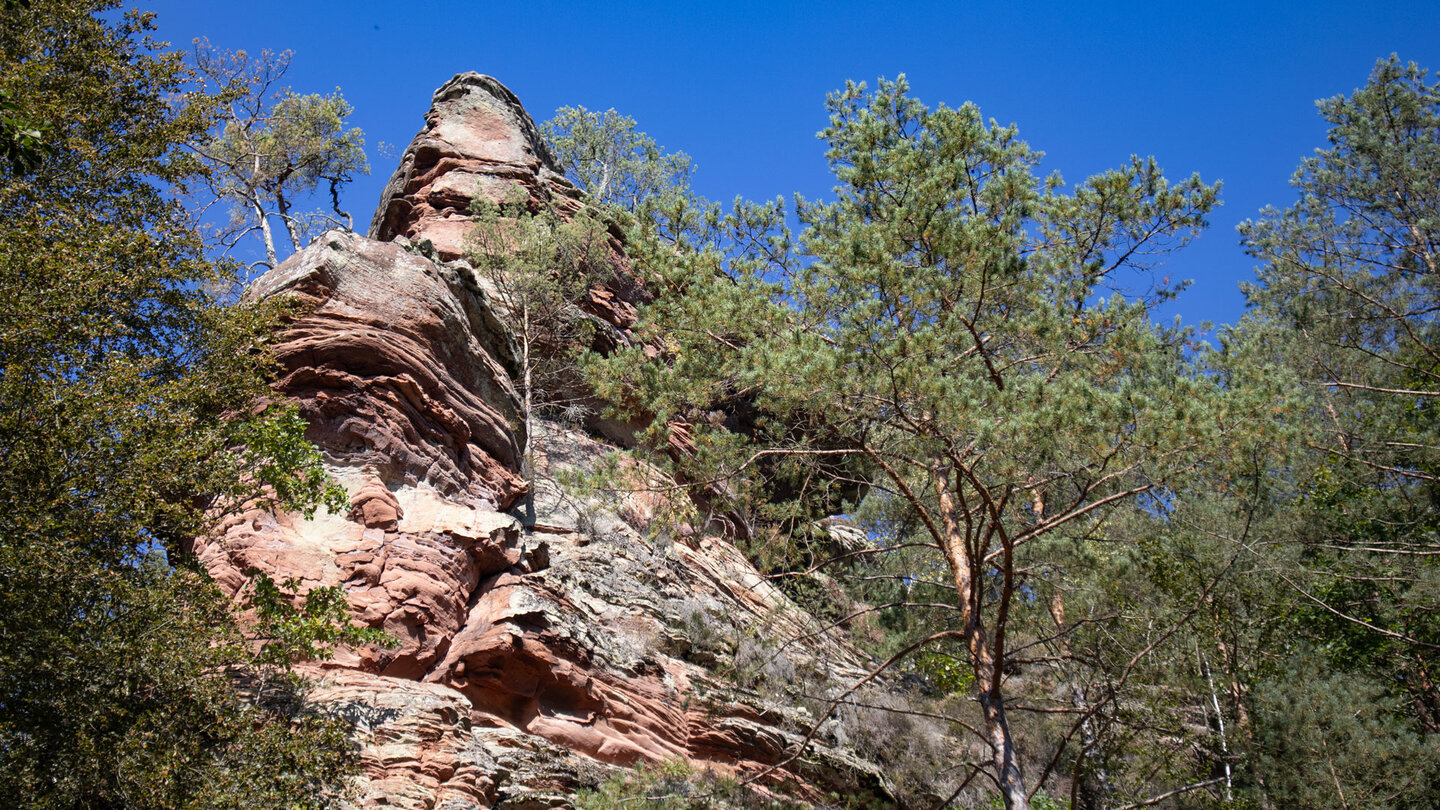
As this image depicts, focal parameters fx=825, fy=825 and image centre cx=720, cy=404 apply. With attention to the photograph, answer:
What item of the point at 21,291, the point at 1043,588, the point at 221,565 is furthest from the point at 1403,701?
the point at 21,291

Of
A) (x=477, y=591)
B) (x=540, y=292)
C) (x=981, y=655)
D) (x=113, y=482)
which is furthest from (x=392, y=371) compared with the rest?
(x=981, y=655)

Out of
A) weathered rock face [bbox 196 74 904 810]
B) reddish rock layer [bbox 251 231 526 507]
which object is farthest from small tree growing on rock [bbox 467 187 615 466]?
reddish rock layer [bbox 251 231 526 507]

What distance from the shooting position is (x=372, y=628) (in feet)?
27.3

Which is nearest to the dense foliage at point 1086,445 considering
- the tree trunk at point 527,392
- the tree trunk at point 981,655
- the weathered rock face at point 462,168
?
the tree trunk at point 981,655

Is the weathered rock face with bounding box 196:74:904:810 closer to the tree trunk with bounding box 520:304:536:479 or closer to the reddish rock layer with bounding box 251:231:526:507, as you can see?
the reddish rock layer with bounding box 251:231:526:507

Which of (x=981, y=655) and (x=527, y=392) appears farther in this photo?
(x=527, y=392)

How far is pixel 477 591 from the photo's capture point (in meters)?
10.0

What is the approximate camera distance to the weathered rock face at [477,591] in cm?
814

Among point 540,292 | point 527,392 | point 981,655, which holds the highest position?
point 540,292

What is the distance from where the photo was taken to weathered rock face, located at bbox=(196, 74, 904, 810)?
26.7ft

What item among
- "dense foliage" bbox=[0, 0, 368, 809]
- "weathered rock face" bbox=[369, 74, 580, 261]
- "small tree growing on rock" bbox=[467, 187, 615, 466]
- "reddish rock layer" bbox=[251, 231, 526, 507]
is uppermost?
"weathered rock face" bbox=[369, 74, 580, 261]

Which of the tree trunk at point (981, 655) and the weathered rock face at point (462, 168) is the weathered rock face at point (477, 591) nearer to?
the tree trunk at point (981, 655)

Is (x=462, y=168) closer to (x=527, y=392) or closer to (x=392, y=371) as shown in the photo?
(x=527, y=392)

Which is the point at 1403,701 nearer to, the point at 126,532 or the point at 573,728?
the point at 573,728
